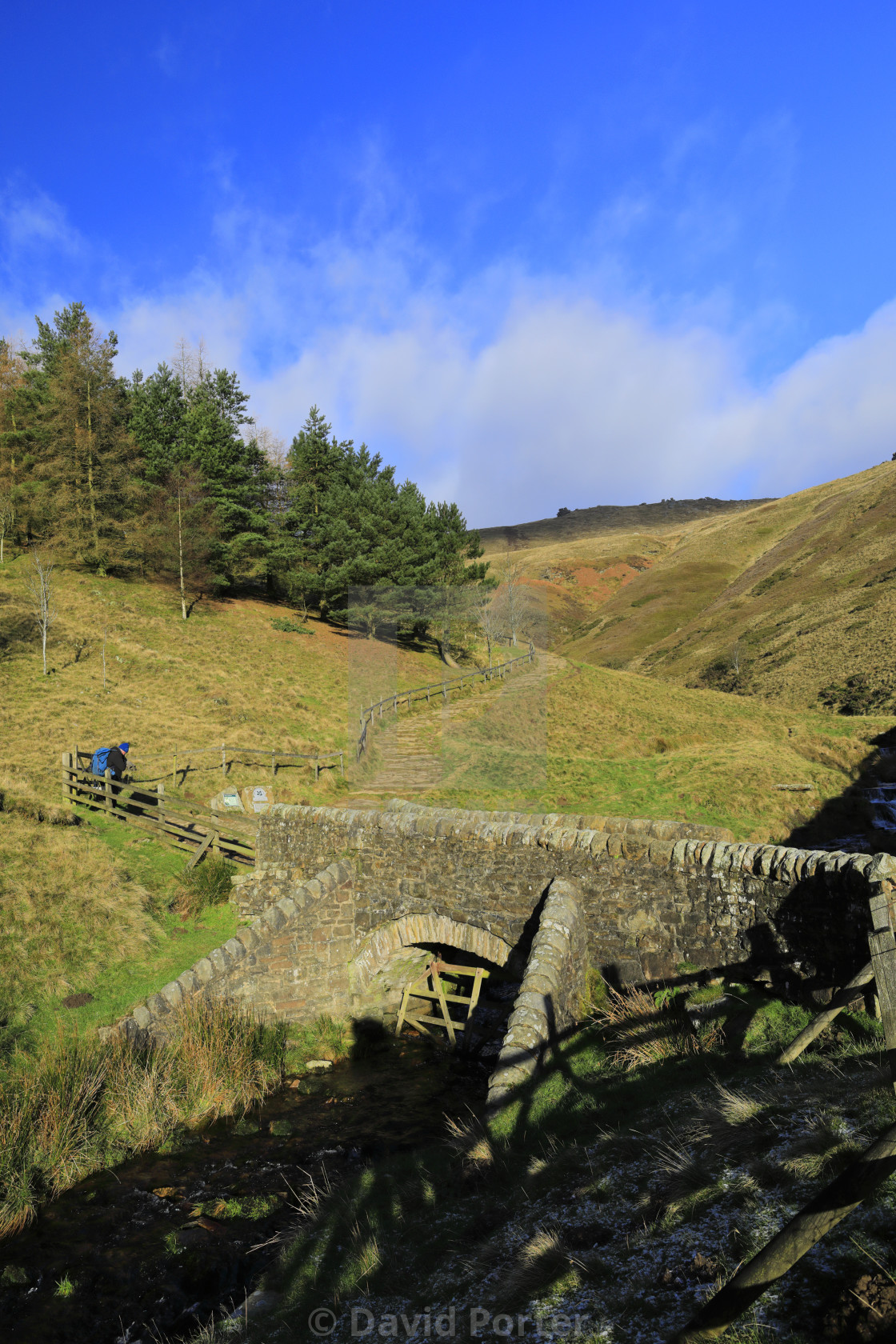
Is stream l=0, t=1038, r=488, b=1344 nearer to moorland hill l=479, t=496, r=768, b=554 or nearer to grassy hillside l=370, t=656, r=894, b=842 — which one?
grassy hillside l=370, t=656, r=894, b=842

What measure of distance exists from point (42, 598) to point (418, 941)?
26400 millimetres

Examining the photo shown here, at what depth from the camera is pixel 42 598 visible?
29.6 meters

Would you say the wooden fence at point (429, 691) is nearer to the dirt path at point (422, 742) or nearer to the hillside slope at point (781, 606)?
the dirt path at point (422, 742)

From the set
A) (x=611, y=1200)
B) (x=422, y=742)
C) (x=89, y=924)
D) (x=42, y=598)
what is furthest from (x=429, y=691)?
(x=611, y=1200)

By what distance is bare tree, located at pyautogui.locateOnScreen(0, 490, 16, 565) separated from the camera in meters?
37.9

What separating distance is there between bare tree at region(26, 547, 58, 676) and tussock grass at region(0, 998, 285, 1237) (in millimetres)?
22352

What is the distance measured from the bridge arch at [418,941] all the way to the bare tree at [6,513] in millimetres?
37543

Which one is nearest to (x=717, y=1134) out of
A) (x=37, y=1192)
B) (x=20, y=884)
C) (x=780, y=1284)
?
(x=780, y=1284)

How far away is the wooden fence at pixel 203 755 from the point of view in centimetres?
2027

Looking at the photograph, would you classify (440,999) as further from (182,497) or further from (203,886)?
(182,497)

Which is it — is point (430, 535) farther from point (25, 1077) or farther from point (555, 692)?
point (25, 1077)

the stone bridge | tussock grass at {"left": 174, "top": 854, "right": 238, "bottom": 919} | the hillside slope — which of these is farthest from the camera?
the hillside slope

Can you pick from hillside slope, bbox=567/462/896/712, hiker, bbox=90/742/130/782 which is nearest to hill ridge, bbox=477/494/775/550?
hillside slope, bbox=567/462/896/712

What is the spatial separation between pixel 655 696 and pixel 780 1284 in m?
36.8
